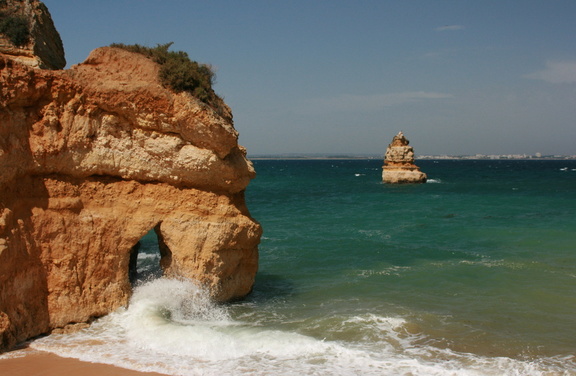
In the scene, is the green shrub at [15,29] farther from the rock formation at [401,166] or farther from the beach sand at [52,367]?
the rock formation at [401,166]

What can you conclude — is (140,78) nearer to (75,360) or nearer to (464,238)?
(75,360)

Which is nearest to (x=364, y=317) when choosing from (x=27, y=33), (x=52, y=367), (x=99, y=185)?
(x=52, y=367)

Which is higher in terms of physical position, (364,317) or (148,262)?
(148,262)

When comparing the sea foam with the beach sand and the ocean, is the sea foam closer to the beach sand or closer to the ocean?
the ocean

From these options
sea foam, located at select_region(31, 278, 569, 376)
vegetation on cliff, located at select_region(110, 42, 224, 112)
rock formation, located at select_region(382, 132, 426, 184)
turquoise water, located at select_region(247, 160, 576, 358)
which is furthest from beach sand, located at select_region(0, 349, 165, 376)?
rock formation, located at select_region(382, 132, 426, 184)

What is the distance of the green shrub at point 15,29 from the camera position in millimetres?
11438

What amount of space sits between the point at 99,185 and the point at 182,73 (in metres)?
2.84

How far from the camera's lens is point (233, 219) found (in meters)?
10.6

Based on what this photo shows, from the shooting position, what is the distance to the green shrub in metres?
11.4

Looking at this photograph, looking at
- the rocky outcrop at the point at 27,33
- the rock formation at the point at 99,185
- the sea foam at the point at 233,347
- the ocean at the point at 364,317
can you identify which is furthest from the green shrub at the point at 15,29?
the sea foam at the point at 233,347

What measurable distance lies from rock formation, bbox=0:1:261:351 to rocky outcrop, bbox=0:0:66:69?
211cm

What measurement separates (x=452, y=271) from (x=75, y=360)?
11.2 m

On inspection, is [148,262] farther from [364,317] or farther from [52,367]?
[364,317]

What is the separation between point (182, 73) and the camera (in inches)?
383
